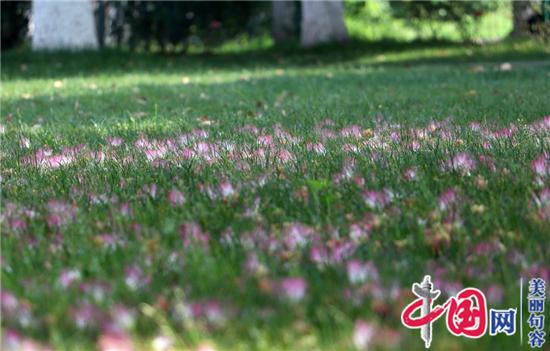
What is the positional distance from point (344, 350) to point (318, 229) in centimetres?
91

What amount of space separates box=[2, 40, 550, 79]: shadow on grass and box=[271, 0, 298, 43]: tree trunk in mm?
1055

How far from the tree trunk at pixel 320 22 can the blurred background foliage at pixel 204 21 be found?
122cm

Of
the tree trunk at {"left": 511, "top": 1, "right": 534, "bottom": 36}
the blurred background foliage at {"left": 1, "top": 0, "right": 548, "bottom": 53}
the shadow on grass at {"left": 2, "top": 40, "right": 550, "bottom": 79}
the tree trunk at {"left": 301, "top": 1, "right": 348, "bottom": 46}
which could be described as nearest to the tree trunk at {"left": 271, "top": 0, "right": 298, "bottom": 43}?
the blurred background foliage at {"left": 1, "top": 0, "right": 548, "bottom": 53}

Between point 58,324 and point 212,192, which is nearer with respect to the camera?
point 58,324

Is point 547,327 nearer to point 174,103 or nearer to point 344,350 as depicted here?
point 344,350

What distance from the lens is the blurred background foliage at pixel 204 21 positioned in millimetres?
19047

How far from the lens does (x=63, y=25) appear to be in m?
17.5

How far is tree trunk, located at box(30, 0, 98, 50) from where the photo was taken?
1730 centimetres

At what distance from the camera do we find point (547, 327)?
2268 mm

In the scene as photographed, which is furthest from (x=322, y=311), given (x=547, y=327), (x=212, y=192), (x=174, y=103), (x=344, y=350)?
(x=174, y=103)

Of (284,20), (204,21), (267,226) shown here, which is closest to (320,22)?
(284,20)

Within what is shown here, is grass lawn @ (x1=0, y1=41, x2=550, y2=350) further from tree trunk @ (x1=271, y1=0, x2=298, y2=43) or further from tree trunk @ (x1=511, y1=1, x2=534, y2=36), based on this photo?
tree trunk @ (x1=271, y1=0, x2=298, y2=43)

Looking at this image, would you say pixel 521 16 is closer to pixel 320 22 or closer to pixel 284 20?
pixel 320 22

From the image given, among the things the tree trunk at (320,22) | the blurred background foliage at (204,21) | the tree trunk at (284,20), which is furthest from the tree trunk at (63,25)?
the tree trunk at (284,20)
